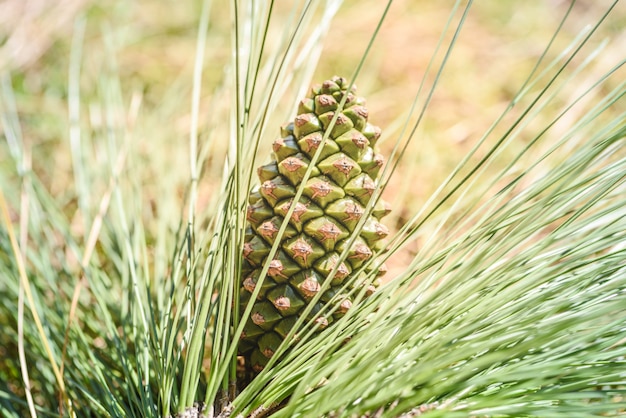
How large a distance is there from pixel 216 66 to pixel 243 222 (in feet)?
2.42

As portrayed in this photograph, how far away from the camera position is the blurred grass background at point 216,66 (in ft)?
2.97

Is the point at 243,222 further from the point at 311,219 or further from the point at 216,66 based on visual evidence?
the point at 216,66

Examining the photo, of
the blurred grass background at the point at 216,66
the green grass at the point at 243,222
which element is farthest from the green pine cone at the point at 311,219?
the blurred grass background at the point at 216,66

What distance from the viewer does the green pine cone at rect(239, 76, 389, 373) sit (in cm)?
45

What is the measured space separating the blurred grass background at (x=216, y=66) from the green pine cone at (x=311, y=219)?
1.14ft

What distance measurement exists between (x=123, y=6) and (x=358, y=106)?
894 millimetres

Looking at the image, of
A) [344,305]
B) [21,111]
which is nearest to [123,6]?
[21,111]

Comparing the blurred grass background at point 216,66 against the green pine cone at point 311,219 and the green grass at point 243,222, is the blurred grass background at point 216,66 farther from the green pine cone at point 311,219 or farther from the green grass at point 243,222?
the green pine cone at point 311,219

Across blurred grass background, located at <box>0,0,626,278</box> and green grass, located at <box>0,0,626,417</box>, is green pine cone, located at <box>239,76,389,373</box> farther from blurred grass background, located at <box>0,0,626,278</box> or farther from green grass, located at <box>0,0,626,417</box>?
blurred grass background, located at <box>0,0,626,278</box>

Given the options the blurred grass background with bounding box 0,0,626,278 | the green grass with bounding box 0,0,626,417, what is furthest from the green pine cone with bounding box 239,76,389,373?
the blurred grass background with bounding box 0,0,626,278

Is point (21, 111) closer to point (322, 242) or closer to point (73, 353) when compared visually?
point (73, 353)

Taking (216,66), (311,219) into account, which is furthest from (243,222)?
(216,66)

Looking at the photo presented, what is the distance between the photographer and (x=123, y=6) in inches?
46.0

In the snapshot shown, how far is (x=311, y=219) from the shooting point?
17.8 inches
